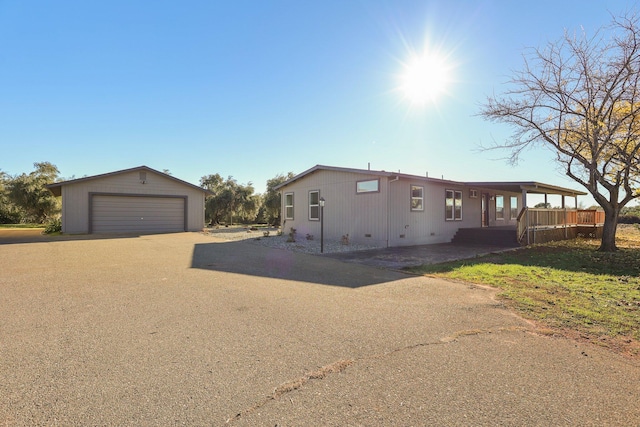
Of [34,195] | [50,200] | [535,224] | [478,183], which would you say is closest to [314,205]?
[478,183]

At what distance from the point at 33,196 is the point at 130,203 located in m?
15.7

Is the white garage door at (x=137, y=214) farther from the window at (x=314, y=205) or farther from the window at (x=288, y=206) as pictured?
the window at (x=314, y=205)

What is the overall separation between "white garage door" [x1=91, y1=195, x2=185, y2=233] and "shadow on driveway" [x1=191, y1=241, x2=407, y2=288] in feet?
35.0

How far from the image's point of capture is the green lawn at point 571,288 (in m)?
3.73

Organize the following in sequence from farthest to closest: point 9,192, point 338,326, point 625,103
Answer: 1. point 9,192
2. point 625,103
3. point 338,326

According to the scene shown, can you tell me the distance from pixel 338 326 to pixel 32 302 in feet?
14.5

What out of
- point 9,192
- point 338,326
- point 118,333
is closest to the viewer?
point 118,333

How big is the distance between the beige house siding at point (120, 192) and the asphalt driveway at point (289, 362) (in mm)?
14090

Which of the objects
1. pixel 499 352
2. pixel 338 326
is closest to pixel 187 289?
pixel 338 326

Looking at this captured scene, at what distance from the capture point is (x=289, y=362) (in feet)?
9.21

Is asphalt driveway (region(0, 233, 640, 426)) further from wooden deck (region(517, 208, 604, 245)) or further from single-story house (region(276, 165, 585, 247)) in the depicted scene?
wooden deck (region(517, 208, 604, 245))

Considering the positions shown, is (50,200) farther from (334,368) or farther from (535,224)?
(535,224)

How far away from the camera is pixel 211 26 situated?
1144 centimetres

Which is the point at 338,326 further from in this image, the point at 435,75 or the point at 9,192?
the point at 9,192
